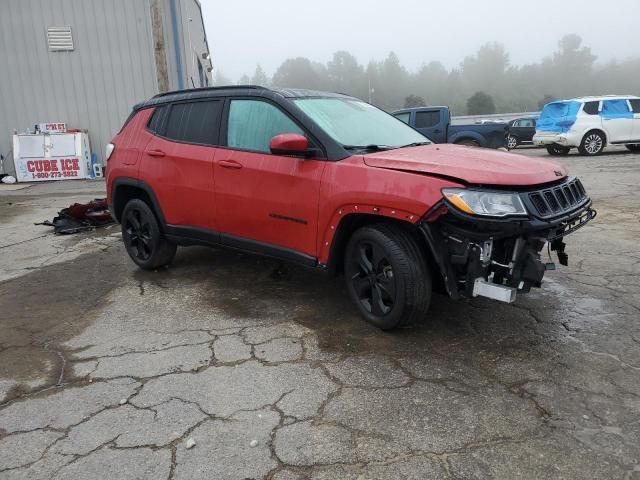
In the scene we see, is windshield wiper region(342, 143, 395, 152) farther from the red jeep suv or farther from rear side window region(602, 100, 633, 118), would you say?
rear side window region(602, 100, 633, 118)

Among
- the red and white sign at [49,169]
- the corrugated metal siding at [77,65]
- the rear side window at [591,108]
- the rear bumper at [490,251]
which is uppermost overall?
the corrugated metal siding at [77,65]

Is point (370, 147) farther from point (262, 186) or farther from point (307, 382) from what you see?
point (307, 382)

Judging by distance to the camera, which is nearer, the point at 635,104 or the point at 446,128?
the point at 446,128

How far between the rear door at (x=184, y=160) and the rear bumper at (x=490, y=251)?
2.13m

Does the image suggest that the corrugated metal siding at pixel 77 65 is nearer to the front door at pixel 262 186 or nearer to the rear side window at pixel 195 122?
the rear side window at pixel 195 122

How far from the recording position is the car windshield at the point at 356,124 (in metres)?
3.75

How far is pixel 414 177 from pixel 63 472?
2.41 m

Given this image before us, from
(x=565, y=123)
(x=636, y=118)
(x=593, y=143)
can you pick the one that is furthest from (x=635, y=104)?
(x=565, y=123)

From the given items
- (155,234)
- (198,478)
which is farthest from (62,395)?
(155,234)

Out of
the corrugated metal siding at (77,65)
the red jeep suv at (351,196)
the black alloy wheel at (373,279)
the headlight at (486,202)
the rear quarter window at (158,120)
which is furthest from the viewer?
the corrugated metal siding at (77,65)

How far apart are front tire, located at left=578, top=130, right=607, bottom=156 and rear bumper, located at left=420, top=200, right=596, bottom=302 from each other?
14718mm

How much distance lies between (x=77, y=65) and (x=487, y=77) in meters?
Result: 137

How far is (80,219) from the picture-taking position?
766cm

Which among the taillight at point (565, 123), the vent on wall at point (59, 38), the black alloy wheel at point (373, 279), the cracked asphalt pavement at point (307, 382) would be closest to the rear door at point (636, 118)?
the taillight at point (565, 123)
